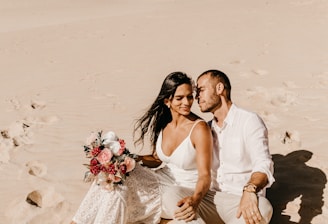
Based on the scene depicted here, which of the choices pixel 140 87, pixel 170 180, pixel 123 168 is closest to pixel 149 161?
pixel 170 180

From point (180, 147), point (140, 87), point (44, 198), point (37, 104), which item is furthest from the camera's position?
point (140, 87)

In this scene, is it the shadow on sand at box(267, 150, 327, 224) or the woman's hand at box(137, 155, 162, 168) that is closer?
the shadow on sand at box(267, 150, 327, 224)

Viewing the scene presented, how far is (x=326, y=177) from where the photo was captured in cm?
475

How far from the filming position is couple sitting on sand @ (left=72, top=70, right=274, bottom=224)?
12.0 ft

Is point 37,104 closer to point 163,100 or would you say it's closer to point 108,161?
point 163,100

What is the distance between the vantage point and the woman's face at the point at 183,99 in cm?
401

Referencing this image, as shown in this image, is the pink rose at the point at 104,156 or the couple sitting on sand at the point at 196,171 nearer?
the couple sitting on sand at the point at 196,171

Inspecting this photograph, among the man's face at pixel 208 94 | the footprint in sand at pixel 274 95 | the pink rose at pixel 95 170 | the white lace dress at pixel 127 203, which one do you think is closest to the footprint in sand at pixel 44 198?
the white lace dress at pixel 127 203

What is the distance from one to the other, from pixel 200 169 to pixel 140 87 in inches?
199

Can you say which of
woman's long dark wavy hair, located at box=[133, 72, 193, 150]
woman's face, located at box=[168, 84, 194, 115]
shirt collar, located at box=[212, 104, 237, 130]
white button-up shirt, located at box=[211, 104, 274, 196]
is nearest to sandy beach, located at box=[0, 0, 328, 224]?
white button-up shirt, located at box=[211, 104, 274, 196]

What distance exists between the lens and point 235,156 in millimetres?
3816

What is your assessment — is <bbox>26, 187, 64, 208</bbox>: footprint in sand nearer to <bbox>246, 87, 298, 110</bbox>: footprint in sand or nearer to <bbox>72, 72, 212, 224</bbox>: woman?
<bbox>72, 72, 212, 224</bbox>: woman

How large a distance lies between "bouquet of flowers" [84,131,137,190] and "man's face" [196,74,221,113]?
2.63ft

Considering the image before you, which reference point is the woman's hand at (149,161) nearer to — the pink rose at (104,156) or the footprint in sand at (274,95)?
the pink rose at (104,156)
